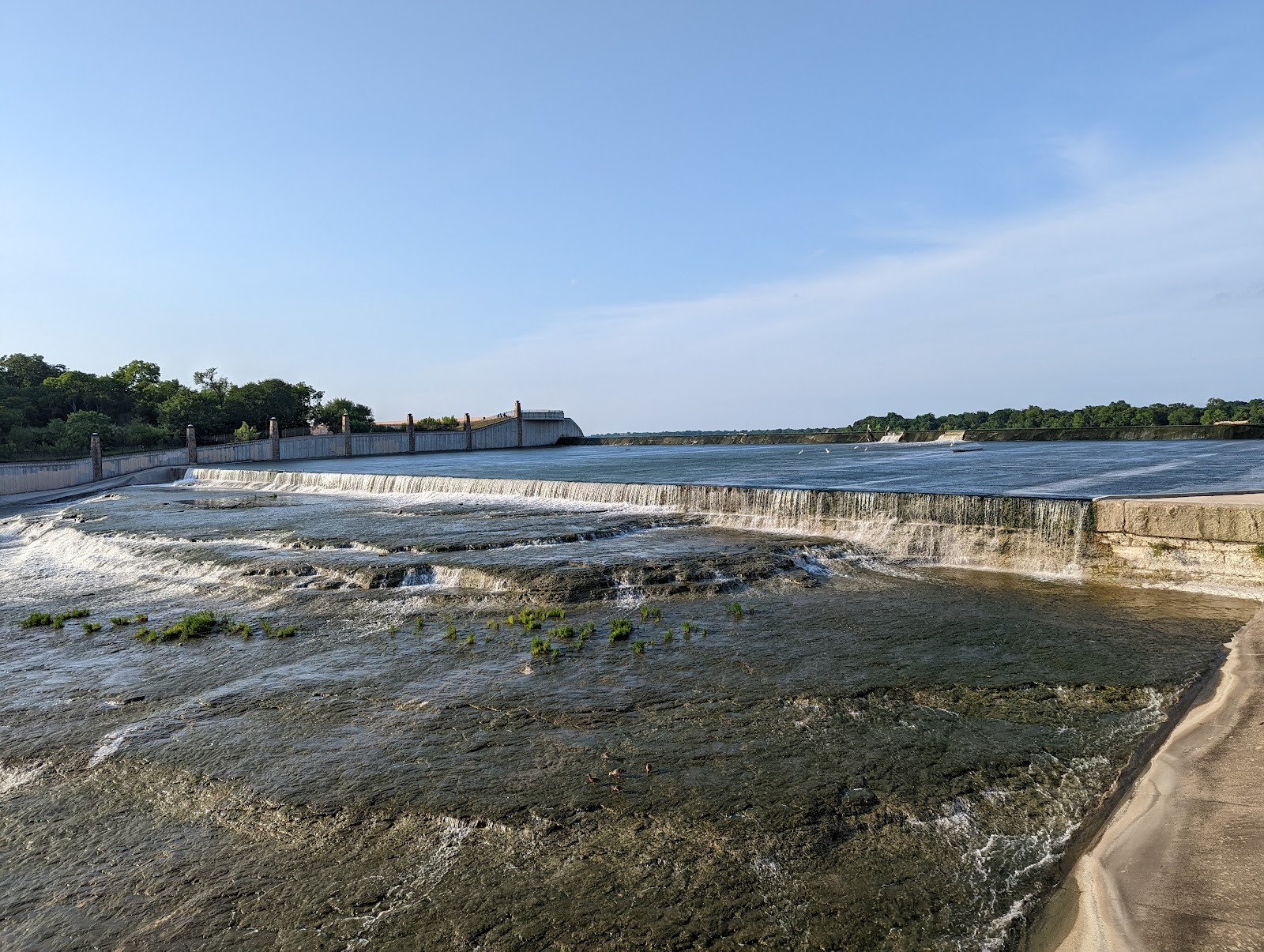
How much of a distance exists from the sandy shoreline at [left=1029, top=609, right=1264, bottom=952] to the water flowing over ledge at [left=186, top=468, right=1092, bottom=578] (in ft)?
29.5

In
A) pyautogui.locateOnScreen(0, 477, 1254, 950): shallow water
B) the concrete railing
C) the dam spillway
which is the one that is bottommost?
pyautogui.locateOnScreen(0, 477, 1254, 950): shallow water

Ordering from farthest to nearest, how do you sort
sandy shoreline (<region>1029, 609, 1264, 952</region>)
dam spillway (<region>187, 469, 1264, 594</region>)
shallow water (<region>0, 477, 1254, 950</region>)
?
dam spillway (<region>187, 469, 1264, 594</region>) → shallow water (<region>0, 477, 1254, 950</region>) → sandy shoreline (<region>1029, 609, 1264, 952</region>)

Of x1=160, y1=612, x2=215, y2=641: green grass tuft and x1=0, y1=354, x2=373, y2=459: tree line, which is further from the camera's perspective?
x1=0, y1=354, x2=373, y2=459: tree line

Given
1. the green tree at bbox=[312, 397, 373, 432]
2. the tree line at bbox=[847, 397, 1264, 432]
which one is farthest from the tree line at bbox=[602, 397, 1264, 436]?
A: the green tree at bbox=[312, 397, 373, 432]

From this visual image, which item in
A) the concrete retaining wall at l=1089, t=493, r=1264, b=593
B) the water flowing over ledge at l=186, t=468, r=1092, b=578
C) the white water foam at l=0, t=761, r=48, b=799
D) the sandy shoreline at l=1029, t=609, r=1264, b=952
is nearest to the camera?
the sandy shoreline at l=1029, t=609, r=1264, b=952

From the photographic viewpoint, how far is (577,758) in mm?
6086

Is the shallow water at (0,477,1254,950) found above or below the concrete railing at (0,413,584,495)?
below

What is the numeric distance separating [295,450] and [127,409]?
1527 centimetres

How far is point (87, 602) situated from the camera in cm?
1288

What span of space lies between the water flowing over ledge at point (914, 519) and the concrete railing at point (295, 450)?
28231mm

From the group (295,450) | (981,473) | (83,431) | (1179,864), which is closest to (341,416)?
(295,450)

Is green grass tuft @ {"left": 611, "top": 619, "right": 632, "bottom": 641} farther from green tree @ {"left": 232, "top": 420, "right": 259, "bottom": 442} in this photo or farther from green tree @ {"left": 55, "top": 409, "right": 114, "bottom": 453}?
green tree @ {"left": 232, "top": 420, "right": 259, "bottom": 442}

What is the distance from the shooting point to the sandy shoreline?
3.35m

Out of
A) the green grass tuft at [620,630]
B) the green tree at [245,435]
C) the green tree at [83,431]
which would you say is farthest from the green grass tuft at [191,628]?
the green tree at [245,435]
